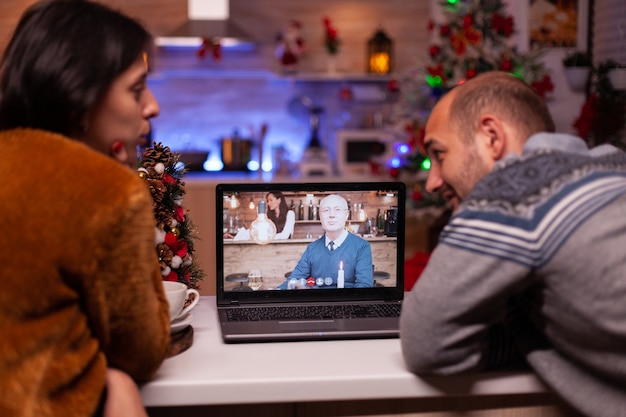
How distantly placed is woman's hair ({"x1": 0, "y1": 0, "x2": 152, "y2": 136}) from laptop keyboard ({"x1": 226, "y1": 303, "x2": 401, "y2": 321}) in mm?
617

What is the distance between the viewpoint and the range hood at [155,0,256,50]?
5.13 m

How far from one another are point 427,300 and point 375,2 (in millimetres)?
4772

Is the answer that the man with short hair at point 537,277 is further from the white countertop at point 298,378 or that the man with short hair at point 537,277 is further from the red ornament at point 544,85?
the red ornament at point 544,85

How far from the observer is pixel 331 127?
5.69m

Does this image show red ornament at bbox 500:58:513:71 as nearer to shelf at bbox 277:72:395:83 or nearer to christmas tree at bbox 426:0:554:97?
christmas tree at bbox 426:0:554:97

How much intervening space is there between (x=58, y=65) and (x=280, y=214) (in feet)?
2.34

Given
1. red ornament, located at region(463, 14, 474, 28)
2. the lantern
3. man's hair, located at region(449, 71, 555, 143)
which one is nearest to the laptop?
man's hair, located at region(449, 71, 555, 143)

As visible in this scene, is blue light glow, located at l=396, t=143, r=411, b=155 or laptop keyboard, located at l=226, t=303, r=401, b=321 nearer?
laptop keyboard, located at l=226, t=303, r=401, b=321

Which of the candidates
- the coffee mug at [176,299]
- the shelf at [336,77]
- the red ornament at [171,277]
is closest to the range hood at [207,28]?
the shelf at [336,77]

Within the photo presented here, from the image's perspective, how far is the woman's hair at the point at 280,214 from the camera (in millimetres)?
1671

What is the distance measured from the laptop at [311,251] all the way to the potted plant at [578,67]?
317cm

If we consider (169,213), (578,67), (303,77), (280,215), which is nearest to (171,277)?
(169,213)

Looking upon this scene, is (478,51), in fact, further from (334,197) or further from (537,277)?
(537,277)

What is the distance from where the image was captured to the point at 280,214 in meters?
1.68
